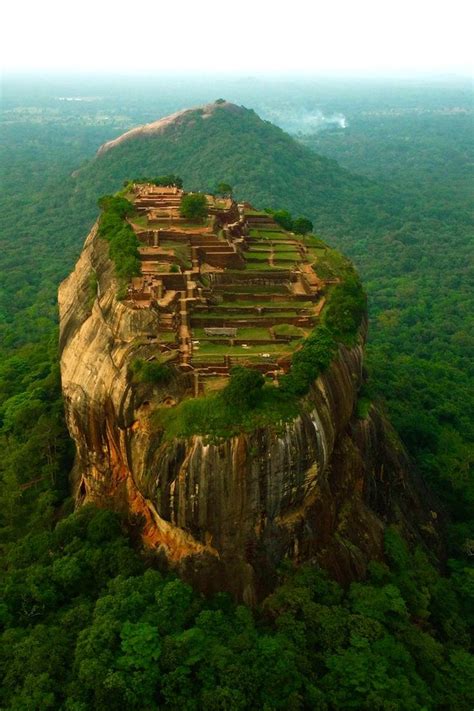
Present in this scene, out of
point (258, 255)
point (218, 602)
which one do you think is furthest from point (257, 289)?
point (218, 602)

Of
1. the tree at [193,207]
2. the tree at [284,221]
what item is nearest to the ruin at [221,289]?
the tree at [193,207]

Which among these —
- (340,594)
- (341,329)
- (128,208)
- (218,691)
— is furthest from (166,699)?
(128,208)

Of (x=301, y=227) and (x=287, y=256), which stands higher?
(x=301, y=227)

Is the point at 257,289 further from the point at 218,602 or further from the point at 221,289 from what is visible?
the point at 218,602

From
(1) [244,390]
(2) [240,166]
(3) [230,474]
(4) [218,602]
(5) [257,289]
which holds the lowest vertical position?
(4) [218,602]

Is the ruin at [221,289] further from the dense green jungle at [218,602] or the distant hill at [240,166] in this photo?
the distant hill at [240,166]

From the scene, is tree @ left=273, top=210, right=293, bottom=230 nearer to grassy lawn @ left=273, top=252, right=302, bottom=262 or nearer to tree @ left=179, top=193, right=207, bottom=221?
grassy lawn @ left=273, top=252, right=302, bottom=262

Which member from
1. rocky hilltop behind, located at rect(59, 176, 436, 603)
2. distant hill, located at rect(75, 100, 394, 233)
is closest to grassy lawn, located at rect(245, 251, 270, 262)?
rocky hilltop behind, located at rect(59, 176, 436, 603)
